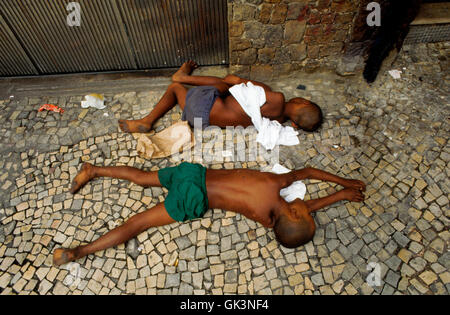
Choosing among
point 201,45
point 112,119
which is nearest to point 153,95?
point 112,119

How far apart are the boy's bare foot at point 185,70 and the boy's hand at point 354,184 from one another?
8.85ft

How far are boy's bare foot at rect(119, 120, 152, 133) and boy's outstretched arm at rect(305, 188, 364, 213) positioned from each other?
2349 millimetres

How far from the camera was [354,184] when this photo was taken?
3.40m

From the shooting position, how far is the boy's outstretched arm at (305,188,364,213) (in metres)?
3.18

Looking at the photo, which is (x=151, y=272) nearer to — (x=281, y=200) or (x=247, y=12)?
(x=281, y=200)

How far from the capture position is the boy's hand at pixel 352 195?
3302mm

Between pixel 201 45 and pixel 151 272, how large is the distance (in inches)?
128

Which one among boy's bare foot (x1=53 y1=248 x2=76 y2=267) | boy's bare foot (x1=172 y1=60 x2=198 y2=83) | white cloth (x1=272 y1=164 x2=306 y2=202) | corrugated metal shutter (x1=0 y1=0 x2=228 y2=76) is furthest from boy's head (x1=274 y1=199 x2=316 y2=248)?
corrugated metal shutter (x1=0 y1=0 x2=228 y2=76)

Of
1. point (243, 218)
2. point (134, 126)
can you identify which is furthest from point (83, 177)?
point (243, 218)

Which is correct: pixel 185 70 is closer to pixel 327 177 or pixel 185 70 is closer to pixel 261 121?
pixel 261 121

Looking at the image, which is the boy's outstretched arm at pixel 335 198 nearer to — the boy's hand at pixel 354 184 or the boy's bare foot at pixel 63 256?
the boy's hand at pixel 354 184

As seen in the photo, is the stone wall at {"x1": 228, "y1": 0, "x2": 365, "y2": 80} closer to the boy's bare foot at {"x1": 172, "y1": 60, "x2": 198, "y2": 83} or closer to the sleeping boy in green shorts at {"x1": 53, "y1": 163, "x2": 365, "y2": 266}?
the boy's bare foot at {"x1": 172, "y1": 60, "x2": 198, "y2": 83}

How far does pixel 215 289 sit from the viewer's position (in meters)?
2.97

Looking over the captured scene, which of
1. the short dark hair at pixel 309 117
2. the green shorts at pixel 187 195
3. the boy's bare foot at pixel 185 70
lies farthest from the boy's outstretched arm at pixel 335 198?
the boy's bare foot at pixel 185 70
